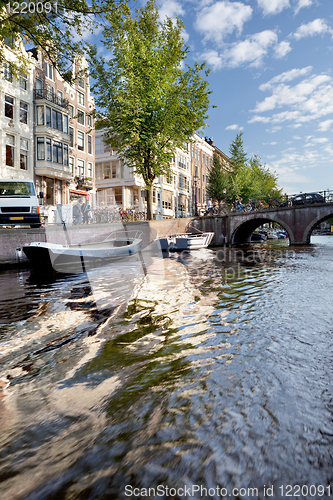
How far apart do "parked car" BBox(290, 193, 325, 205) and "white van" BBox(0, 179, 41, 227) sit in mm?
23205

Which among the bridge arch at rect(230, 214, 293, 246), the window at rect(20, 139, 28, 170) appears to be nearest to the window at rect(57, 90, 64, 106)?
the window at rect(20, 139, 28, 170)

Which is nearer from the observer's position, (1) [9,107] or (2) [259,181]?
(1) [9,107]

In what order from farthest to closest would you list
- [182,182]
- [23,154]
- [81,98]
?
[182,182] → [81,98] → [23,154]

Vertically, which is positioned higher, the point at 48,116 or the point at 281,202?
the point at 48,116

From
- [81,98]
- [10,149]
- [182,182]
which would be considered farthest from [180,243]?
[182,182]

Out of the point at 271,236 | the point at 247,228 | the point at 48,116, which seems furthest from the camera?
the point at 271,236

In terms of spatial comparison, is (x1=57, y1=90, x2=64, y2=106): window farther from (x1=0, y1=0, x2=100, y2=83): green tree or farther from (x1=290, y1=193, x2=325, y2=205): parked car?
(x1=290, y1=193, x2=325, y2=205): parked car

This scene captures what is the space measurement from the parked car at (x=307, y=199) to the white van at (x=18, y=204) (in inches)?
914

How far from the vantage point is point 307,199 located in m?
28.2

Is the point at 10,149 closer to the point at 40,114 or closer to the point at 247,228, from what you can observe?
the point at 40,114

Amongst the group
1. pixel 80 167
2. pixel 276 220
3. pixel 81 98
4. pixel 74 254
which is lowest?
pixel 74 254

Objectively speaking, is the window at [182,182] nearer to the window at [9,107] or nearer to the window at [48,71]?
the window at [48,71]

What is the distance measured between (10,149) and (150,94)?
A: 37.6 ft

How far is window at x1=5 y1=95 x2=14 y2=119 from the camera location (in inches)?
895
